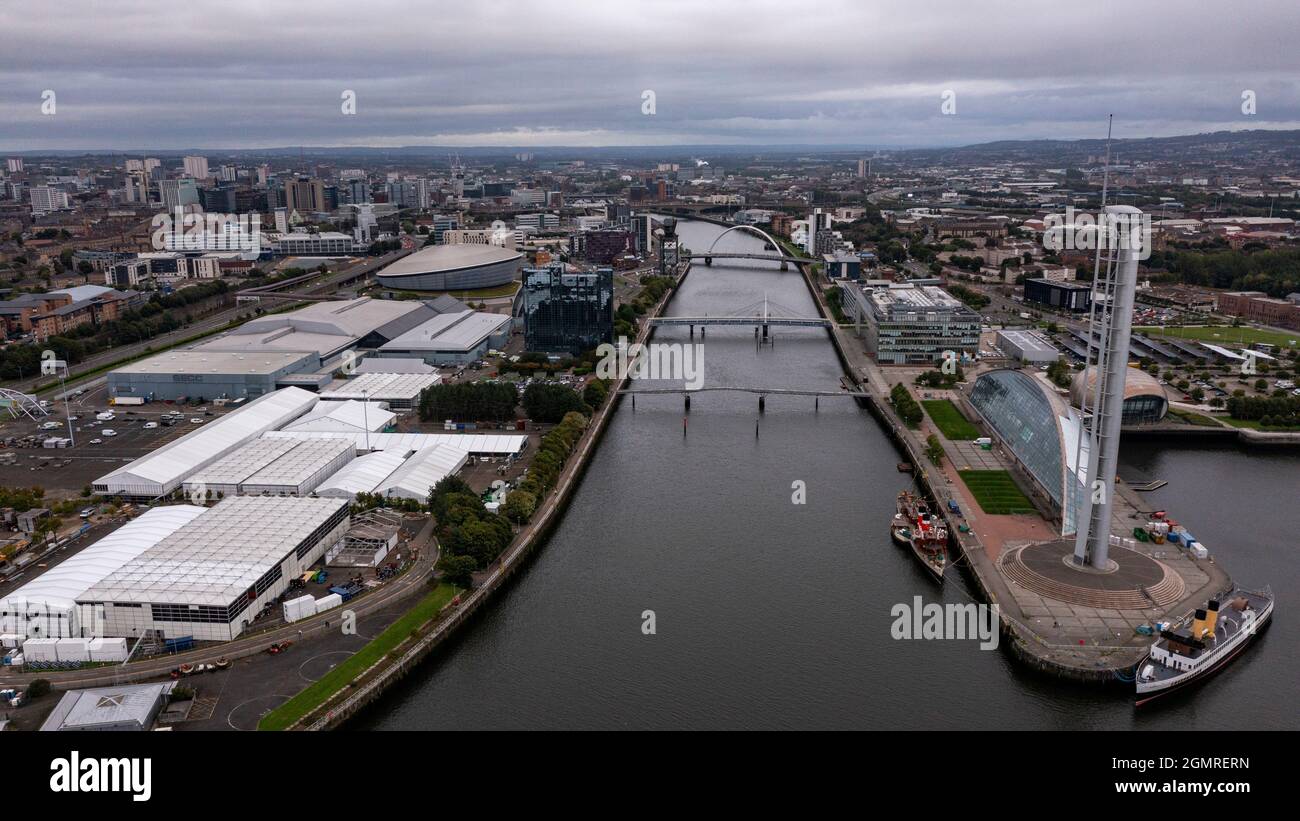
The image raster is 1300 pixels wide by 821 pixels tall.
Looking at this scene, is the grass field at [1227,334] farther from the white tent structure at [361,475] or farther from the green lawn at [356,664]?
the green lawn at [356,664]

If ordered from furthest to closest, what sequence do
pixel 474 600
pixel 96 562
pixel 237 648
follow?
pixel 474 600, pixel 96 562, pixel 237 648

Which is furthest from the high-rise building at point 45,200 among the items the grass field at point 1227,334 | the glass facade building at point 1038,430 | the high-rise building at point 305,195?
the grass field at point 1227,334

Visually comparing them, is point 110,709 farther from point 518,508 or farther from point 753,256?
point 753,256

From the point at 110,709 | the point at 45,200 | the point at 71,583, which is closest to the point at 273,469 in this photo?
the point at 71,583

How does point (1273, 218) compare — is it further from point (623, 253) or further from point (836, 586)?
point (836, 586)

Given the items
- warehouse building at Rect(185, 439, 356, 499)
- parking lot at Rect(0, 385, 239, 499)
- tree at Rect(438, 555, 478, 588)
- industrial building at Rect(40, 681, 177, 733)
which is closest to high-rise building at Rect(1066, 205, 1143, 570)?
tree at Rect(438, 555, 478, 588)
